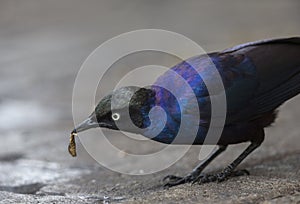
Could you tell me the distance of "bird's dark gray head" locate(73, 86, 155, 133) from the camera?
371 centimetres

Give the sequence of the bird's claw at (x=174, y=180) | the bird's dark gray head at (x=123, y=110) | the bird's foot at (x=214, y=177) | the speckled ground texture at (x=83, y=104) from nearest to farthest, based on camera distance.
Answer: the bird's dark gray head at (x=123, y=110)
the speckled ground texture at (x=83, y=104)
the bird's foot at (x=214, y=177)
the bird's claw at (x=174, y=180)

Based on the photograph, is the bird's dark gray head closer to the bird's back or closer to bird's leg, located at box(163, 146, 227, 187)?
the bird's back

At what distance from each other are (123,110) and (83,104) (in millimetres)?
2997

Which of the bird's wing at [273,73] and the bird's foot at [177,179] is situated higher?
the bird's wing at [273,73]

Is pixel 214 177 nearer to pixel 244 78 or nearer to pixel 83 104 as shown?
pixel 244 78

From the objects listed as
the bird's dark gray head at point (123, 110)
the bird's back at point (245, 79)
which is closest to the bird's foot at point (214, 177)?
the bird's back at point (245, 79)

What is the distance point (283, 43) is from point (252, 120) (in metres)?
0.57

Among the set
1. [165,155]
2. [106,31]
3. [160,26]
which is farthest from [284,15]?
[165,155]

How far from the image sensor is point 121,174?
471cm

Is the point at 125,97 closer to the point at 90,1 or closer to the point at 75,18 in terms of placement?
the point at 75,18

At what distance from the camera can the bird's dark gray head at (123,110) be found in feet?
12.2

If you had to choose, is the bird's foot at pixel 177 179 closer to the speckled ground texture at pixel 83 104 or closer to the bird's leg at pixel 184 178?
the bird's leg at pixel 184 178

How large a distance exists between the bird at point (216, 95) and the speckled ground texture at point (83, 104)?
30cm

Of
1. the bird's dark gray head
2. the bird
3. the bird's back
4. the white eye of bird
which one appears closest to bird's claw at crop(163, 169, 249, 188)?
the bird
